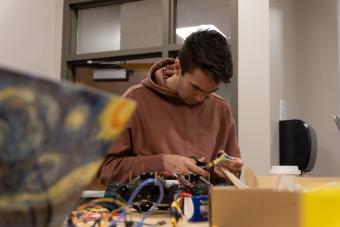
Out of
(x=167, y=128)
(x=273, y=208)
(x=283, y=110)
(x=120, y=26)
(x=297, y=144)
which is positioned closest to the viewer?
(x=273, y=208)

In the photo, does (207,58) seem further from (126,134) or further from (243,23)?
(243,23)

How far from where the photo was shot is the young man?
55.7 inches

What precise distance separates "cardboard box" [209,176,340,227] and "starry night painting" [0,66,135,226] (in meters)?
0.27

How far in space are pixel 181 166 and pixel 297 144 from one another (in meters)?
1.73

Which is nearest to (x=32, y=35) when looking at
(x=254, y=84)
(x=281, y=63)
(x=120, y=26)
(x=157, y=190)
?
(x=120, y=26)

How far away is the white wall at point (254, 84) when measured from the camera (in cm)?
259

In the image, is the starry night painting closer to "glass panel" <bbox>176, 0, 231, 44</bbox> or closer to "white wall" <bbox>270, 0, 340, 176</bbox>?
"glass panel" <bbox>176, 0, 231, 44</bbox>

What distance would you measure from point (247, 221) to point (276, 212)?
0.05 metres

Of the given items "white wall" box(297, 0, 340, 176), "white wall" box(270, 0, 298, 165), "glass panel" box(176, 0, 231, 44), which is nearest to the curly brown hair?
"white wall" box(270, 0, 298, 165)

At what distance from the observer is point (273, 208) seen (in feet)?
2.01

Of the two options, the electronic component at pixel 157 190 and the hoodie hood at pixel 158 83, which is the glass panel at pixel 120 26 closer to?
the hoodie hood at pixel 158 83

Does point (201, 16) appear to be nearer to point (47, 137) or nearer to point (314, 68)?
point (314, 68)

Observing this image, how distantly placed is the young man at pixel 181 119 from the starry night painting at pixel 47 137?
0.84 m

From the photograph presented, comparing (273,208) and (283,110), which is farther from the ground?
(283,110)
